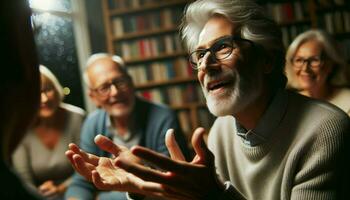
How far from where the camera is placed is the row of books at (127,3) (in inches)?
165

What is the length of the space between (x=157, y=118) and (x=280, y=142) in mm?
978

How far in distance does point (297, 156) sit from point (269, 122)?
13cm

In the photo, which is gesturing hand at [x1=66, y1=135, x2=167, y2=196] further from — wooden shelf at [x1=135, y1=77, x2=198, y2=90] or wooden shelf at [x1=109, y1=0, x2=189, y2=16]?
wooden shelf at [x1=109, y1=0, x2=189, y2=16]

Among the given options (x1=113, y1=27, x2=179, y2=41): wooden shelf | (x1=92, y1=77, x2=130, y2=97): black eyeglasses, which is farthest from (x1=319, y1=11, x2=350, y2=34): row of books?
(x1=92, y1=77, x2=130, y2=97): black eyeglasses

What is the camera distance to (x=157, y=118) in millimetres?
2104

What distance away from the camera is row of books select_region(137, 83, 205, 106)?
4.18m

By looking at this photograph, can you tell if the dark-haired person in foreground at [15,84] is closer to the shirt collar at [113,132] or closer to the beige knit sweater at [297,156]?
the beige knit sweater at [297,156]

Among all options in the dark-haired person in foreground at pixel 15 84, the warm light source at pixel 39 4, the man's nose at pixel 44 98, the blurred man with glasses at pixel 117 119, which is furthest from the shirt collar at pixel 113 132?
the dark-haired person in foreground at pixel 15 84

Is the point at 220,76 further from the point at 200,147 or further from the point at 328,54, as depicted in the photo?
the point at 328,54

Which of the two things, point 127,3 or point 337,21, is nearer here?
point 337,21

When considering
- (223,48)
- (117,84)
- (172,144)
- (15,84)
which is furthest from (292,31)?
(15,84)

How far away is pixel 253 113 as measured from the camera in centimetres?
127

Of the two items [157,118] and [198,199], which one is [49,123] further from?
[198,199]

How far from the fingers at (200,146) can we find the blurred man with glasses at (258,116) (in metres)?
0.14
